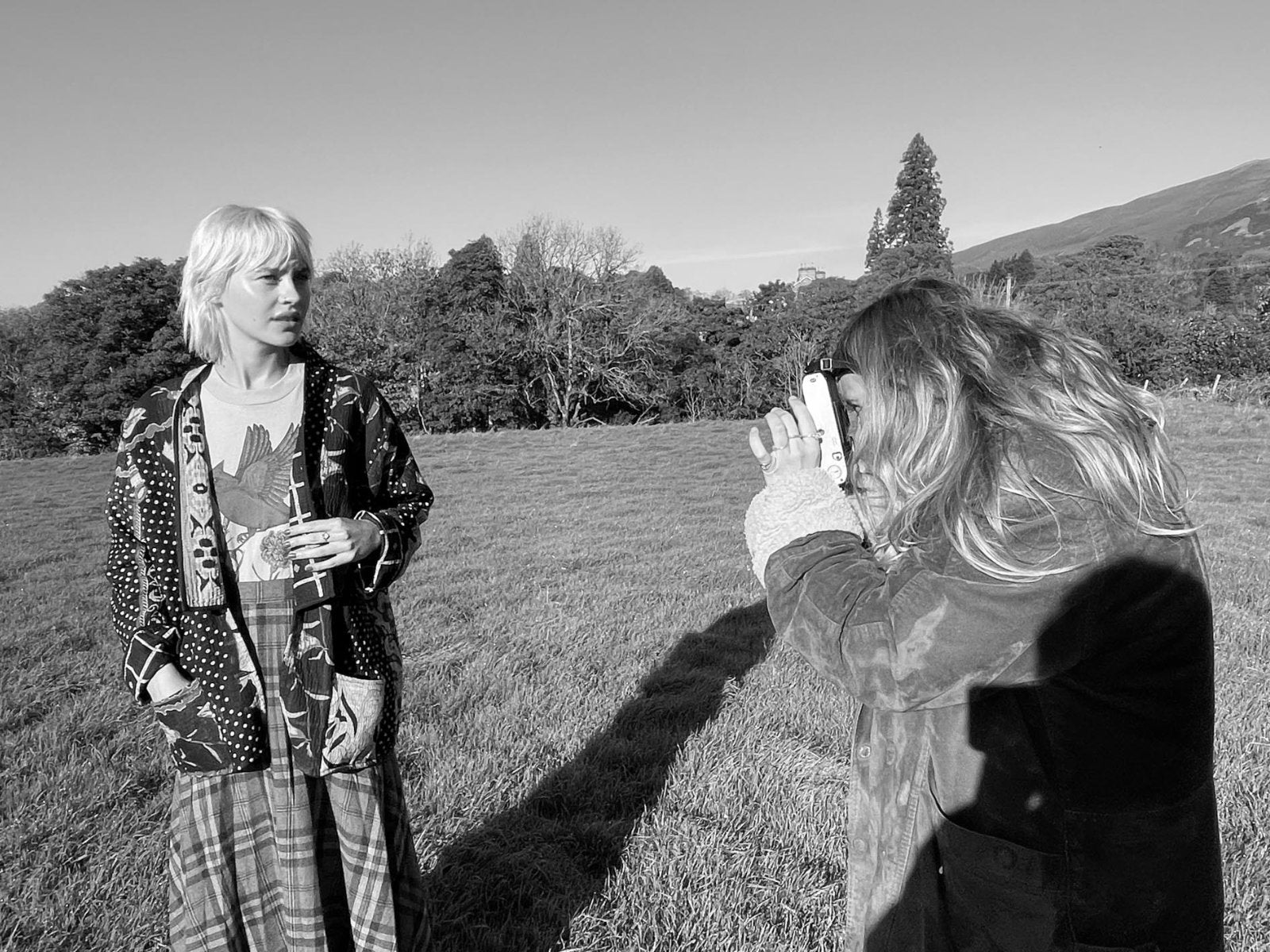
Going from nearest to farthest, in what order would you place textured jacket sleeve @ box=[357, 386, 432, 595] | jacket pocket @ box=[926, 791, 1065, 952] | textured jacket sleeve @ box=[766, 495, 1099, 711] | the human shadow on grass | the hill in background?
1. textured jacket sleeve @ box=[766, 495, 1099, 711]
2. jacket pocket @ box=[926, 791, 1065, 952]
3. textured jacket sleeve @ box=[357, 386, 432, 595]
4. the human shadow on grass
5. the hill in background

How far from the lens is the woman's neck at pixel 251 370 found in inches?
83.2

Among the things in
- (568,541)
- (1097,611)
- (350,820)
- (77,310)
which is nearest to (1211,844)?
(1097,611)

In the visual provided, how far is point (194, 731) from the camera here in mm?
1873

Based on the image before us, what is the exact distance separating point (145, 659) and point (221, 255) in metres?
1.04

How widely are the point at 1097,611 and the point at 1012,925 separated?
0.57 meters

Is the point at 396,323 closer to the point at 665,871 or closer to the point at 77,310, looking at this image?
the point at 77,310

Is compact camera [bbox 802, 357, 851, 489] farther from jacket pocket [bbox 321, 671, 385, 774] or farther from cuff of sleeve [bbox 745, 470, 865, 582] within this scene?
jacket pocket [bbox 321, 671, 385, 774]

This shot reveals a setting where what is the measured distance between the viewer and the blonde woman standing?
191cm

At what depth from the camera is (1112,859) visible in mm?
1256

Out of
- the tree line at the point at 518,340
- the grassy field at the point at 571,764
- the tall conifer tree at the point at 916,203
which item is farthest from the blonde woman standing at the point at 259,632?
the tall conifer tree at the point at 916,203

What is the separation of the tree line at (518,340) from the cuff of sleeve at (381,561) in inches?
Answer: 1143

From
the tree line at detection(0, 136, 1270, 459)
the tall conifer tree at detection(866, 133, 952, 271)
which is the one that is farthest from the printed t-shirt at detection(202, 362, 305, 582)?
the tall conifer tree at detection(866, 133, 952, 271)

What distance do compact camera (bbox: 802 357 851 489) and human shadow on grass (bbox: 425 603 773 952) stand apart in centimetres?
170

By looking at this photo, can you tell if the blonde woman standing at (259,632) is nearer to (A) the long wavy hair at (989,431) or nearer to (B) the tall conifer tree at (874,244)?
(A) the long wavy hair at (989,431)
